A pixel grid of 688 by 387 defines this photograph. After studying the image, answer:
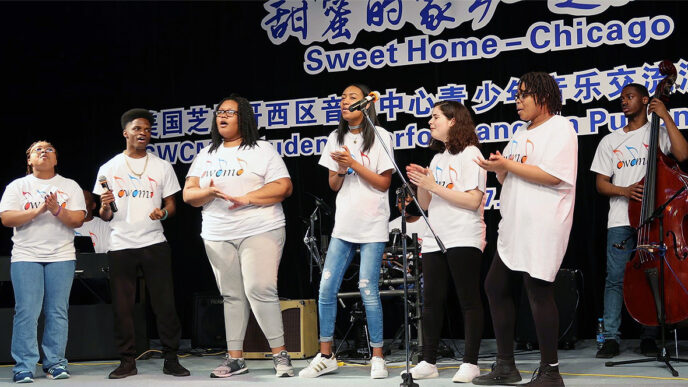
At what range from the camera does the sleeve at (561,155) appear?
3.46 meters

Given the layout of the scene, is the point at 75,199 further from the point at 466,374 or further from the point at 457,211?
the point at 466,374

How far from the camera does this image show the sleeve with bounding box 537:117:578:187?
3.46 m

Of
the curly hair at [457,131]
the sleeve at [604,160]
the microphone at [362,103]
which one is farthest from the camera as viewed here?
the sleeve at [604,160]

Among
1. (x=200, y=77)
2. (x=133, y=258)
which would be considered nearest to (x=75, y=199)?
(x=133, y=258)

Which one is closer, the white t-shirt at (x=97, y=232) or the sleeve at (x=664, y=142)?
the sleeve at (x=664, y=142)

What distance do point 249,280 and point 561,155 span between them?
180 centimetres

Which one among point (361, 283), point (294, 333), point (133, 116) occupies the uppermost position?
point (133, 116)

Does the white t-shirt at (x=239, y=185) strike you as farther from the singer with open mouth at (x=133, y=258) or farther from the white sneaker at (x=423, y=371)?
the white sneaker at (x=423, y=371)

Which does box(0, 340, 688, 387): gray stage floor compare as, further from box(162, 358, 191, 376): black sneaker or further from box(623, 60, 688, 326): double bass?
box(623, 60, 688, 326): double bass

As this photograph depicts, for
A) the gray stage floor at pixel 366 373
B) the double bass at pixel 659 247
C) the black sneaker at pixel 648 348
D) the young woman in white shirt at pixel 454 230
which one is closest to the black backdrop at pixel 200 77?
the black sneaker at pixel 648 348

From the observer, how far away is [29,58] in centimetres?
719

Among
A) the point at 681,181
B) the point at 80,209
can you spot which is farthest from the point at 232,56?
the point at 681,181

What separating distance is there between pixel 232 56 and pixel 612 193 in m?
3.50

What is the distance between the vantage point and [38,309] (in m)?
4.49
